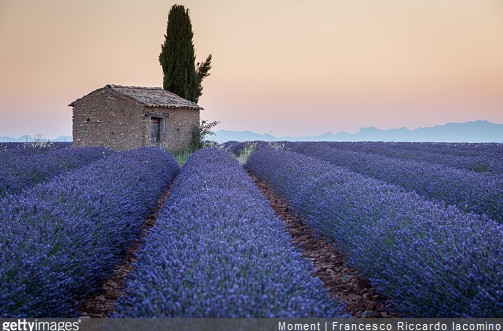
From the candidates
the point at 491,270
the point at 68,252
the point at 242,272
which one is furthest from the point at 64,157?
the point at 491,270

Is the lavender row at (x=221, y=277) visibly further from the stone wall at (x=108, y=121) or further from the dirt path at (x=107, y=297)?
the stone wall at (x=108, y=121)

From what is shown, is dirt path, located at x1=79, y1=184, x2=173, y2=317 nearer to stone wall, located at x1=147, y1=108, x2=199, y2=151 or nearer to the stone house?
the stone house

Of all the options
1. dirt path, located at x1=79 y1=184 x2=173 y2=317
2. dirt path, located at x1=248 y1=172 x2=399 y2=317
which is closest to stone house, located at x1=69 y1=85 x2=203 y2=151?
dirt path, located at x1=248 y1=172 x2=399 y2=317

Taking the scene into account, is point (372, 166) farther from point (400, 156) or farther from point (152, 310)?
point (152, 310)

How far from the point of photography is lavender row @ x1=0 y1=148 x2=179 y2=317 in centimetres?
245

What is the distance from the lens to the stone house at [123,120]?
15.5 m

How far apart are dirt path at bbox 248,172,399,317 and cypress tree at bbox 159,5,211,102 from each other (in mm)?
18442

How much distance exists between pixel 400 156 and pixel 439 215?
29.1 feet

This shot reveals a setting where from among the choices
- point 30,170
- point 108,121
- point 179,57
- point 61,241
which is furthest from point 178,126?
point 61,241

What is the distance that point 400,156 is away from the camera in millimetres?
11742

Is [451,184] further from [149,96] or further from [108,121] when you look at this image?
[149,96]

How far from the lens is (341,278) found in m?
3.95

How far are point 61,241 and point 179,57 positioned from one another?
2125 centimetres

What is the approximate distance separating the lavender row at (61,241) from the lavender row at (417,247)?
2324mm
